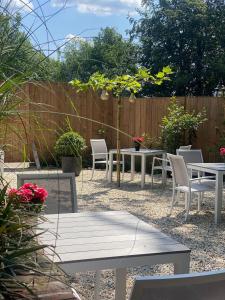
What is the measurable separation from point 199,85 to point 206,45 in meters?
1.47

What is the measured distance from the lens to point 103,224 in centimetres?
223

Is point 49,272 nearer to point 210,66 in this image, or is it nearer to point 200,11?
point 210,66

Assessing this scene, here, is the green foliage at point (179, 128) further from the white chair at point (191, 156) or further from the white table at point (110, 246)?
the white table at point (110, 246)

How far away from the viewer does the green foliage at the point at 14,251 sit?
3.55 feet

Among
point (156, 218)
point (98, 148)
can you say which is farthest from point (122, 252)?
point (98, 148)

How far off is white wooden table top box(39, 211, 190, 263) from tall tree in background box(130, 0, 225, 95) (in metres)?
13.9

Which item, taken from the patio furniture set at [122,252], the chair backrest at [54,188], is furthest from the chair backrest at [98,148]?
the patio furniture set at [122,252]

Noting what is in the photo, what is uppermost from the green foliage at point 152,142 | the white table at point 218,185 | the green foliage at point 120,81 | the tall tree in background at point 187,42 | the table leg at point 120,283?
the tall tree in background at point 187,42

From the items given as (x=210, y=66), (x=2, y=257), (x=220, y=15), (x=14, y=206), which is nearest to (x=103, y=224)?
(x=14, y=206)

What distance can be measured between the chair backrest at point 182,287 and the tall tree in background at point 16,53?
62 cm

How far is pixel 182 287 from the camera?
1.15 metres

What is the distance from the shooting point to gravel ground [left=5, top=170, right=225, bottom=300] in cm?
340

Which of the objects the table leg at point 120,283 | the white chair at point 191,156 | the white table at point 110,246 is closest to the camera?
the white table at point 110,246

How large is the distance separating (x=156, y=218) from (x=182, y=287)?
4.18 metres
